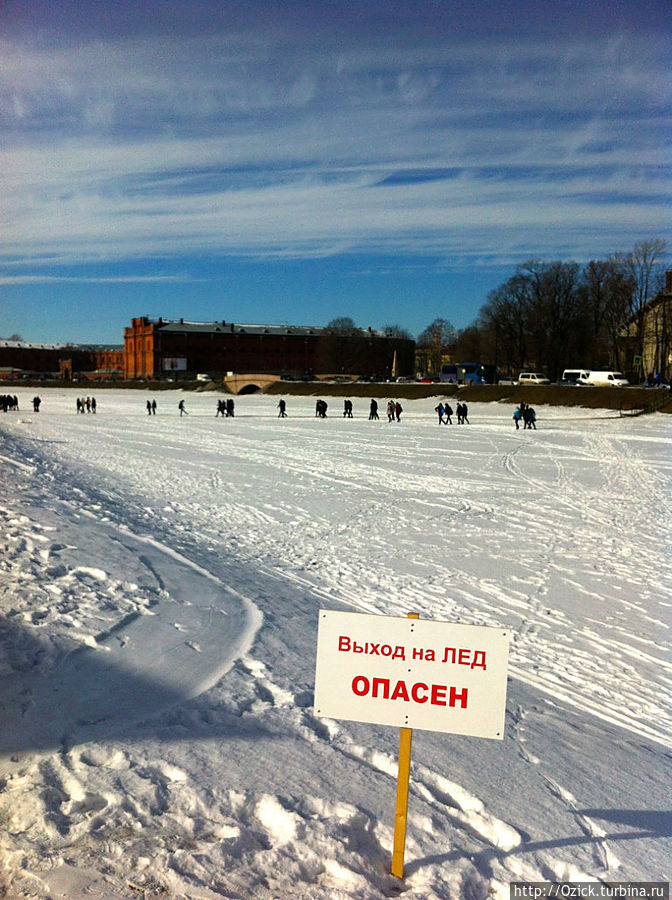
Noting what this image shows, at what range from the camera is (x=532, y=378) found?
67.8 m

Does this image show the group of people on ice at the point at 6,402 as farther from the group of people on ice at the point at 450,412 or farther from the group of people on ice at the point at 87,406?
the group of people on ice at the point at 450,412

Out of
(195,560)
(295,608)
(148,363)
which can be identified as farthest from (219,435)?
(148,363)

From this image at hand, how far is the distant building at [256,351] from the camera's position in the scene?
121688 millimetres

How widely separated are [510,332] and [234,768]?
6135cm

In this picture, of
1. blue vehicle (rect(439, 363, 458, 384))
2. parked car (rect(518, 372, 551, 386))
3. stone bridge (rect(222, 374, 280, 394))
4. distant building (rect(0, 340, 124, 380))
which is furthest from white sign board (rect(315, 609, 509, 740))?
distant building (rect(0, 340, 124, 380))

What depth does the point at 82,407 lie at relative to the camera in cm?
6500

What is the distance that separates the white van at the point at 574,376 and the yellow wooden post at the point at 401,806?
62208 mm

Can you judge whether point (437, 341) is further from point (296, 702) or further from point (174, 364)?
point (296, 702)

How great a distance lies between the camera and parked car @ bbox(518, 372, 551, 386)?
66562 millimetres

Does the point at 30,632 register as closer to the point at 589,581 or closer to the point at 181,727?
the point at 181,727

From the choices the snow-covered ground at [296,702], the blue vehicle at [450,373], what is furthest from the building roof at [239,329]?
the snow-covered ground at [296,702]

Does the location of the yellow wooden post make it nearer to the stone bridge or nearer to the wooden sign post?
the wooden sign post

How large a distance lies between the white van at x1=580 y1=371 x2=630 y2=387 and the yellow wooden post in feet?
191

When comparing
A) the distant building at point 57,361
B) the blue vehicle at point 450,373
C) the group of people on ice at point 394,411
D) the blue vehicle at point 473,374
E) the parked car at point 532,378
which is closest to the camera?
→ the group of people on ice at point 394,411
